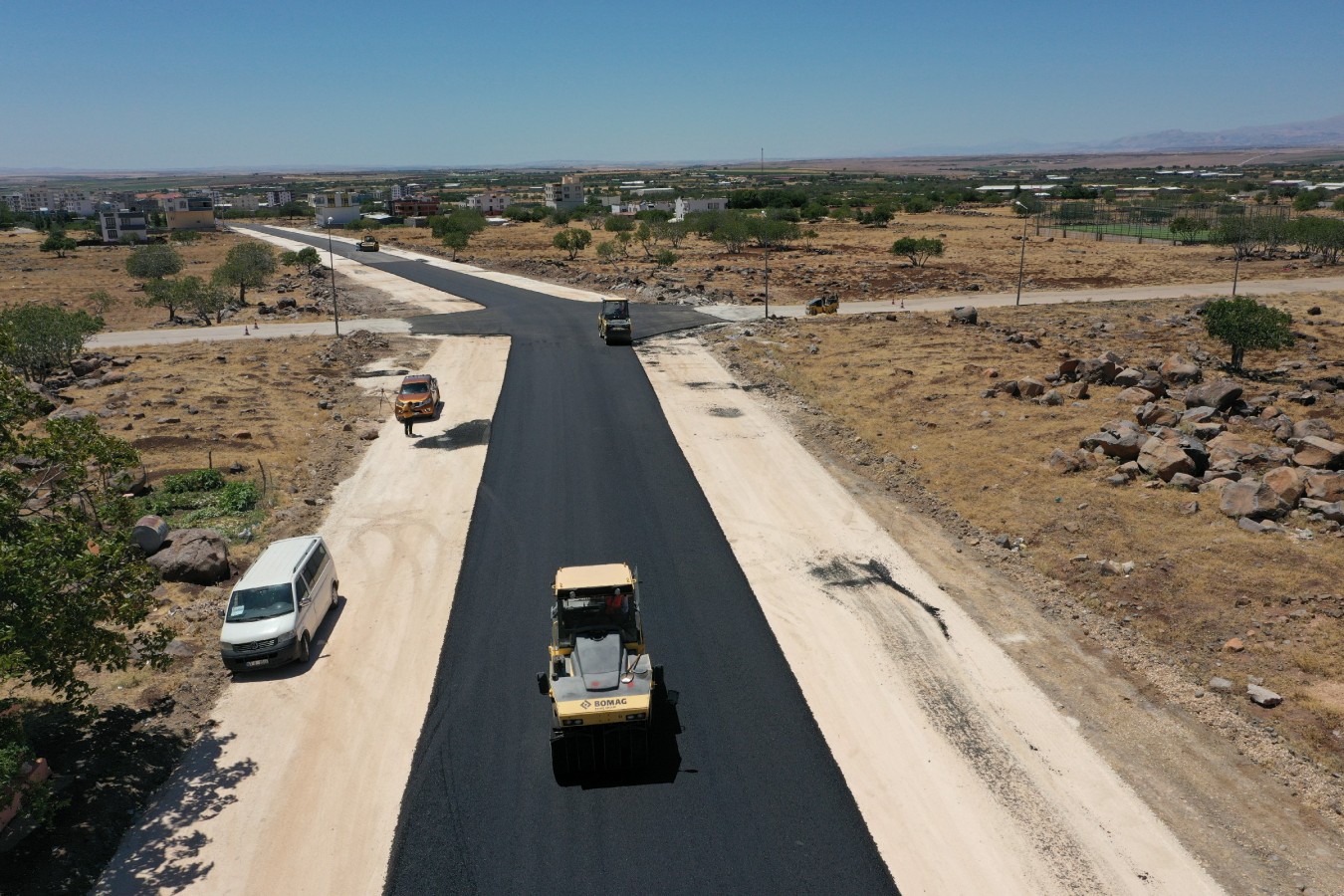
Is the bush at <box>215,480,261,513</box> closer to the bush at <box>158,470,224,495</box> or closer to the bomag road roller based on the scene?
the bush at <box>158,470,224,495</box>

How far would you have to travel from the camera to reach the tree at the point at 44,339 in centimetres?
4228

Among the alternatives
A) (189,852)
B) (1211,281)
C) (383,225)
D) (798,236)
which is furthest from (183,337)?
(383,225)

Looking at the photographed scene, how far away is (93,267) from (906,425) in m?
117

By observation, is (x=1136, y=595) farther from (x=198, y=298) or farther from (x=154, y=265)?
(x=154, y=265)

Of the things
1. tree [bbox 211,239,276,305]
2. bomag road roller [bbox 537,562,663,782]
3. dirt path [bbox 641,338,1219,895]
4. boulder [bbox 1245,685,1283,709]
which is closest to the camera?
dirt path [bbox 641,338,1219,895]

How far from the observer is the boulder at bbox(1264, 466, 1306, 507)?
77.4ft

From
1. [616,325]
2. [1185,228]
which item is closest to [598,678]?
[616,325]

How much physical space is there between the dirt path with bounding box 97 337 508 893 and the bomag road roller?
3.32 metres

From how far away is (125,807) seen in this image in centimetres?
1441

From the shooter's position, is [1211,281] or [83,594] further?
[1211,281]

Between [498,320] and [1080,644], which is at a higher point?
[498,320]

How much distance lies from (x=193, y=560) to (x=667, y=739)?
14183 millimetres

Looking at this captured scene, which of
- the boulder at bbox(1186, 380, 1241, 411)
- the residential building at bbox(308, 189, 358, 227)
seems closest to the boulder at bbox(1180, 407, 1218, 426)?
the boulder at bbox(1186, 380, 1241, 411)

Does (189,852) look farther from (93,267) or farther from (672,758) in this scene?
(93,267)
